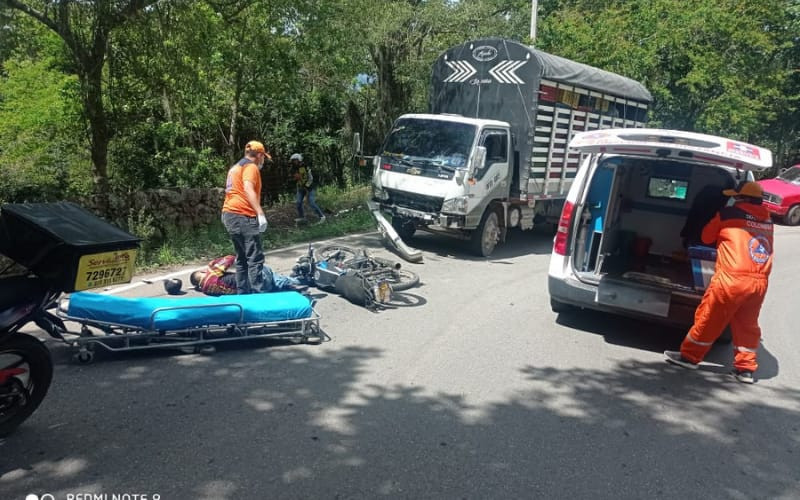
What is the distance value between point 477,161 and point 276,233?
4.07m

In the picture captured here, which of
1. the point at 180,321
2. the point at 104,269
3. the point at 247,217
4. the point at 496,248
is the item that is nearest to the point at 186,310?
the point at 180,321

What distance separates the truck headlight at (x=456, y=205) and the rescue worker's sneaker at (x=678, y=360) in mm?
4240

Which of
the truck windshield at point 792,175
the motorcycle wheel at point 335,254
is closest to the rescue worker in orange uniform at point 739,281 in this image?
the motorcycle wheel at point 335,254

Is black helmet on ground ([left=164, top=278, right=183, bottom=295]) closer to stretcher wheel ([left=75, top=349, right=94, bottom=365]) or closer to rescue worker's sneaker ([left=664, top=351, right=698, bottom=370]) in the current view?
stretcher wheel ([left=75, top=349, right=94, bottom=365])

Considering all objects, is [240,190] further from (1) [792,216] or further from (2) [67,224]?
(1) [792,216]

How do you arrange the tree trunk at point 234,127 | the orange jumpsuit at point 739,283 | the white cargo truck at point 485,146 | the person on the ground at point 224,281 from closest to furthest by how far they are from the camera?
the orange jumpsuit at point 739,283, the person on the ground at point 224,281, the white cargo truck at point 485,146, the tree trunk at point 234,127

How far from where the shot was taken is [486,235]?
1001cm

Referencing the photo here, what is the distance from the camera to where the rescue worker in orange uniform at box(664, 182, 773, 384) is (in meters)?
5.05

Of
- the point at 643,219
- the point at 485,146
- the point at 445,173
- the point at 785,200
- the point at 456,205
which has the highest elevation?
the point at 485,146

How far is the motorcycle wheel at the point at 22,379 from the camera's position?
3.60m

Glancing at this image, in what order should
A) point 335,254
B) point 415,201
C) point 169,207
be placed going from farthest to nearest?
point 169,207 < point 415,201 < point 335,254

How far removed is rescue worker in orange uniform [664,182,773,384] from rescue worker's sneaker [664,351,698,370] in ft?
0.32

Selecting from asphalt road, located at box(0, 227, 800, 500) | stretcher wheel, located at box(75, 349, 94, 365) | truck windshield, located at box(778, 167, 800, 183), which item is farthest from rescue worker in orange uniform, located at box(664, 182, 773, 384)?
truck windshield, located at box(778, 167, 800, 183)

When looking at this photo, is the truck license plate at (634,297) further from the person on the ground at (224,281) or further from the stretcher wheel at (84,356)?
the stretcher wheel at (84,356)
